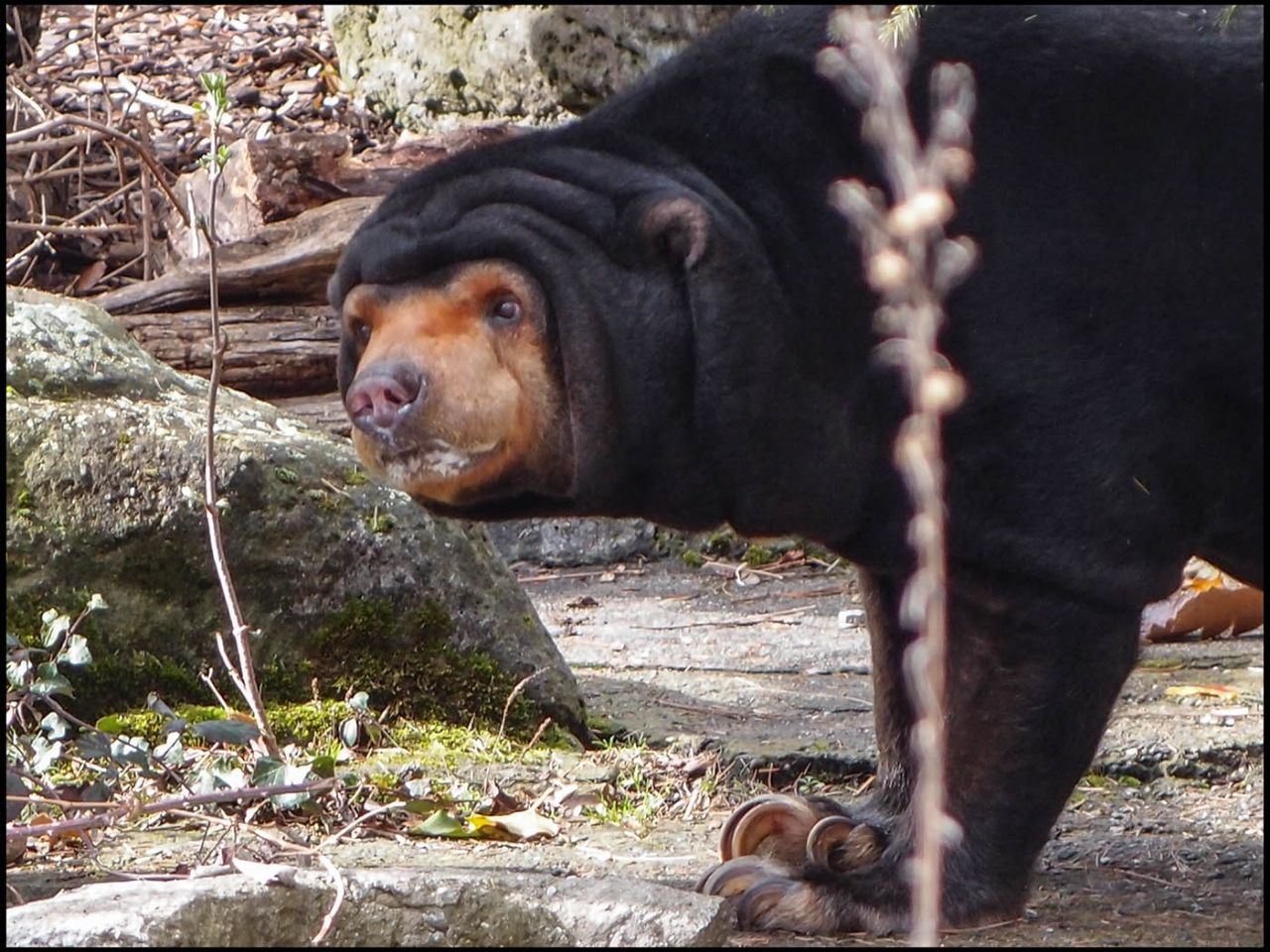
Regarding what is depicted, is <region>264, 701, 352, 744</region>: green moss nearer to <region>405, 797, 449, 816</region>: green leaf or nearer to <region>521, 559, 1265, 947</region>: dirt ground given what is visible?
<region>405, 797, 449, 816</region>: green leaf

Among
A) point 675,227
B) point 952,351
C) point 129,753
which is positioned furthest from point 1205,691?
point 129,753

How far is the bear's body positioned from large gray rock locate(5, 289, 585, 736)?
1.20m

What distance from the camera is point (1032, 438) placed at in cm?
326

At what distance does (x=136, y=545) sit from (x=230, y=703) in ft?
1.48

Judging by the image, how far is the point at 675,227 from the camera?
11.1 ft

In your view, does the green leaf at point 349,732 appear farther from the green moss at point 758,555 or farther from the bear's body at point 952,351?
the green moss at point 758,555

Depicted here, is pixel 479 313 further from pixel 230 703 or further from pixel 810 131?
pixel 230 703

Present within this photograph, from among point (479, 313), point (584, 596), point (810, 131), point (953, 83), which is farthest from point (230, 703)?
point (584, 596)

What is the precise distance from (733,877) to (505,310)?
1.16m

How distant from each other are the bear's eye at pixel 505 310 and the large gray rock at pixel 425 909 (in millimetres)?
Answer: 1019

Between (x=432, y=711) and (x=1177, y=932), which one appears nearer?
(x=1177, y=932)

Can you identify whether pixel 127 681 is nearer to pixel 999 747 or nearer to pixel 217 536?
pixel 217 536

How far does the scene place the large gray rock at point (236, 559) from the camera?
14.8 ft

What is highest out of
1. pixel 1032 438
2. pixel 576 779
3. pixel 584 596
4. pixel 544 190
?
pixel 544 190
